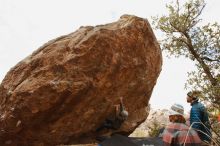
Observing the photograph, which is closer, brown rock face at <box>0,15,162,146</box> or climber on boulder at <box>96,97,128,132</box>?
brown rock face at <box>0,15,162,146</box>

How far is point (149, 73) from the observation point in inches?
594

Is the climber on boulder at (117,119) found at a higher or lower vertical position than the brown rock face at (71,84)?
lower

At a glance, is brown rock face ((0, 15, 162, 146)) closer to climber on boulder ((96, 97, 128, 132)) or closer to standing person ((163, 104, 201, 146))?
climber on boulder ((96, 97, 128, 132))

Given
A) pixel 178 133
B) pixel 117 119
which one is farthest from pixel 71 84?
pixel 178 133

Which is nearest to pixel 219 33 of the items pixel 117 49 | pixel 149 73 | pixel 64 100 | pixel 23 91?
pixel 149 73

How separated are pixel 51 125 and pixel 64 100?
109 centimetres

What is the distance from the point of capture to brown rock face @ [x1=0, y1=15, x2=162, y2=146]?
12.5 meters

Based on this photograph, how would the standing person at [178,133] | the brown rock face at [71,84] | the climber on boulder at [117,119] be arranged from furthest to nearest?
the climber on boulder at [117,119], the brown rock face at [71,84], the standing person at [178,133]

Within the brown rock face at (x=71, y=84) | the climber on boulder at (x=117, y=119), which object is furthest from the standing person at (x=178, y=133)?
the brown rock face at (x=71, y=84)

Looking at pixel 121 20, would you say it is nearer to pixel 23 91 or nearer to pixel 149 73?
pixel 149 73

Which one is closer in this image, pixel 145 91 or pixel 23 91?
pixel 23 91

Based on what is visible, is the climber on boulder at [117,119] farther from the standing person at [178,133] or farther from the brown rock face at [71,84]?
the standing person at [178,133]

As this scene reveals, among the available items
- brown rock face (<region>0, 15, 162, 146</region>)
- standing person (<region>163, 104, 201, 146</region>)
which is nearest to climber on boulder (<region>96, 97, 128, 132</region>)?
A: brown rock face (<region>0, 15, 162, 146</region>)

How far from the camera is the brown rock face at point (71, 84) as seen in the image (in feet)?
41.0
